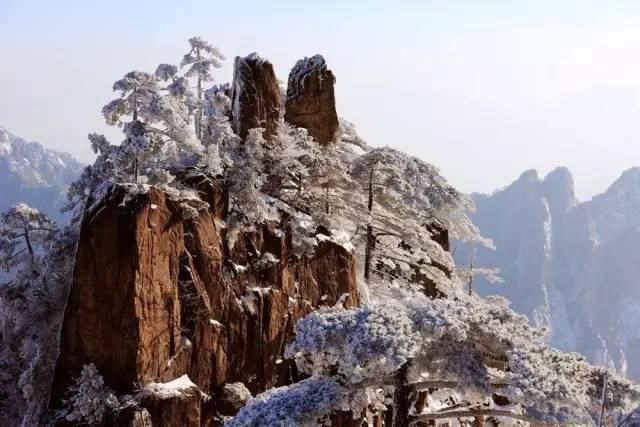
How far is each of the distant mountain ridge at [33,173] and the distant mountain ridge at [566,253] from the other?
9805cm

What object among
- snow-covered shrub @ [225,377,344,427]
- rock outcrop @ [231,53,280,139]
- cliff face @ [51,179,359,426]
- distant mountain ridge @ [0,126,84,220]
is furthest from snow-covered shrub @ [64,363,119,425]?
distant mountain ridge @ [0,126,84,220]

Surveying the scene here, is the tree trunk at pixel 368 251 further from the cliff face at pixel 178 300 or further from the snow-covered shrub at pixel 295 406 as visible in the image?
the snow-covered shrub at pixel 295 406

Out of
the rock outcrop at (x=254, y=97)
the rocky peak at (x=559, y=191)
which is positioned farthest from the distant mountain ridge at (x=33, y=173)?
the rock outcrop at (x=254, y=97)

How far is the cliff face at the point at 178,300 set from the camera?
15930 millimetres

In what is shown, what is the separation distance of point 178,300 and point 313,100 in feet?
41.4

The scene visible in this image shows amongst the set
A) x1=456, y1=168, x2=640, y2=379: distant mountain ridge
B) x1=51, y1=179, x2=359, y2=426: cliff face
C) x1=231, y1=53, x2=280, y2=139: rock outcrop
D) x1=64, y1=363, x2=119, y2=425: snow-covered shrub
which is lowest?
x1=64, y1=363, x2=119, y2=425: snow-covered shrub

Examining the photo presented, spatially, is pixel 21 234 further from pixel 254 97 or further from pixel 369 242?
pixel 369 242

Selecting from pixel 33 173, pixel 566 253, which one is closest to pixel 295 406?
pixel 566 253

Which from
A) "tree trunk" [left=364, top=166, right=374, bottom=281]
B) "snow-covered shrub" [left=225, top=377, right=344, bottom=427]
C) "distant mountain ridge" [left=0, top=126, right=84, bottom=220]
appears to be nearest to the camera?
"snow-covered shrub" [left=225, top=377, right=344, bottom=427]

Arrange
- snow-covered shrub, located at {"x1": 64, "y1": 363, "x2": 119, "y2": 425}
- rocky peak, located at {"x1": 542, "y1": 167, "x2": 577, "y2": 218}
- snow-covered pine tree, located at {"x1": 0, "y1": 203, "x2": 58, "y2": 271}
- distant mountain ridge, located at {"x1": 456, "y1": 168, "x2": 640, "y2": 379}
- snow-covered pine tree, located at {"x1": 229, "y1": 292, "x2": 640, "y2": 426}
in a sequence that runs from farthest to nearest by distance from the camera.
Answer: rocky peak, located at {"x1": 542, "y1": 167, "x2": 577, "y2": 218}, distant mountain ridge, located at {"x1": 456, "y1": 168, "x2": 640, "y2": 379}, snow-covered pine tree, located at {"x1": 0, "y1": 203, "x2": 58, "y2": 271}, snow-covered shrub, located at {"x1": 64, "y1": 363, "x2": 119, "y2": 425}, snow-covered pine tree, located at {"x1": 229, "y1": 292, "x2": 640, "y2": 426}

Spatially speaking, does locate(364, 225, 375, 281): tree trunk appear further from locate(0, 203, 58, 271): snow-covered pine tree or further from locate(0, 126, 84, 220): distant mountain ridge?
locate(0, 126, 84, 220): distant mountain ridge

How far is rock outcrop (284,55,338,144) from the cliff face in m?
7.60

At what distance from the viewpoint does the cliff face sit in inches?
627

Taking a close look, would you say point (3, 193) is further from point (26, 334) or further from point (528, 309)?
point (26, 334)
